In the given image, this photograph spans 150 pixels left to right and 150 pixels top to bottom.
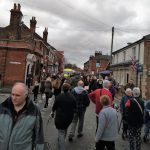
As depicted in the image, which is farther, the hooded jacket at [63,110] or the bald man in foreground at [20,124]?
the hooded jacket at [63,110]

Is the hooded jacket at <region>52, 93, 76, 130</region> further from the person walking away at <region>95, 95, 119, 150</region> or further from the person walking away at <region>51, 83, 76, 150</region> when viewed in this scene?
the person walking away at <region>95, 95, 119, 150</region>

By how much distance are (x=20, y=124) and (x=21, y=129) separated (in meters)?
0.07

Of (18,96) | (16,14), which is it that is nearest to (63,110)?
(18,96)

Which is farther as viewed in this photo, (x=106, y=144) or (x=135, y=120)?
(x=135, y=120)

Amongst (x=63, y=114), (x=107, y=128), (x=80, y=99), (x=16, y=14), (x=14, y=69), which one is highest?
(x=16, y=14)

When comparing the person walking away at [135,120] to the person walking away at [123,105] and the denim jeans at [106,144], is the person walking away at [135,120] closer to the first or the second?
the denim jeans at [106,144]

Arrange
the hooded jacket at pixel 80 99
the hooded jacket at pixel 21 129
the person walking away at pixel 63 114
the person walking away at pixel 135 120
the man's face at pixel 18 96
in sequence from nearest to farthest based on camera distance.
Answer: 1. the hooded jacket at pixel 21 129
2. the man's face at pixel 18 96
3. the person walking away at pixel 63 114
4. the person walking away at pixel 135 120
5. the hooded jacket at pixel 80 99

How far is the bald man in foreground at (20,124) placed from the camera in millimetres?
3811

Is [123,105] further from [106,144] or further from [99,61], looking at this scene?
[99,61]

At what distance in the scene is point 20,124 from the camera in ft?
12.6

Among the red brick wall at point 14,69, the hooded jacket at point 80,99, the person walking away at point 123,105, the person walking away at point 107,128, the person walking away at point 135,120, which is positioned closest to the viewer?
the person walking away at point 107,128

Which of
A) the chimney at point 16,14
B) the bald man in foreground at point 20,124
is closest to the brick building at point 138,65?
the chimney at point 16,14

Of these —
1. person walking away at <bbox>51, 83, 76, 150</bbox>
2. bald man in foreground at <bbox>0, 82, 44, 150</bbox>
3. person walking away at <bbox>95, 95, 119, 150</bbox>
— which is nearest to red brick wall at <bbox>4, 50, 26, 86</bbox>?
person walking away at <bbox>51, 83, 76, 150</bbox>

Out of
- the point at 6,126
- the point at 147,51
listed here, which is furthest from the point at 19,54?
the point at 6,126
